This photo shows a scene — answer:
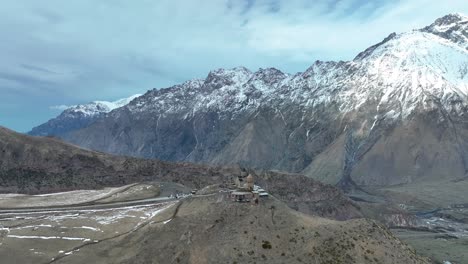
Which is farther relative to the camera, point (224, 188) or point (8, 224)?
point (224, 188)

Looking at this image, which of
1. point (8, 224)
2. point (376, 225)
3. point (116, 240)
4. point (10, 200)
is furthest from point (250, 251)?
point (10, 200)

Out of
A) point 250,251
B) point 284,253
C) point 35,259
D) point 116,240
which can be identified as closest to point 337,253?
point 284,253

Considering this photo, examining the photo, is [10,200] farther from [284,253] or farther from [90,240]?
[284,253]

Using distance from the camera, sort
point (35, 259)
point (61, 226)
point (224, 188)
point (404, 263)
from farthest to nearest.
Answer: point (224, 188), point (61, 226), point (35, 259), point (404, 263)

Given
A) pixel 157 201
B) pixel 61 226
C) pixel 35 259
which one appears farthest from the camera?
pixel 157 201

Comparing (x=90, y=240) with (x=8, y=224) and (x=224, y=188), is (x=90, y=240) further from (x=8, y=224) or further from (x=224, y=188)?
(x=224, y=188)

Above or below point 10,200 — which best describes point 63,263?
below

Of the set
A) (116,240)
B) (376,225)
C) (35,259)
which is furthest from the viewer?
(116,240)

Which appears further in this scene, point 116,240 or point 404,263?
point 116,240

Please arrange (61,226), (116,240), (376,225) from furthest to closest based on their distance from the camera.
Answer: (61,226) < (116,240) < (376,225)
